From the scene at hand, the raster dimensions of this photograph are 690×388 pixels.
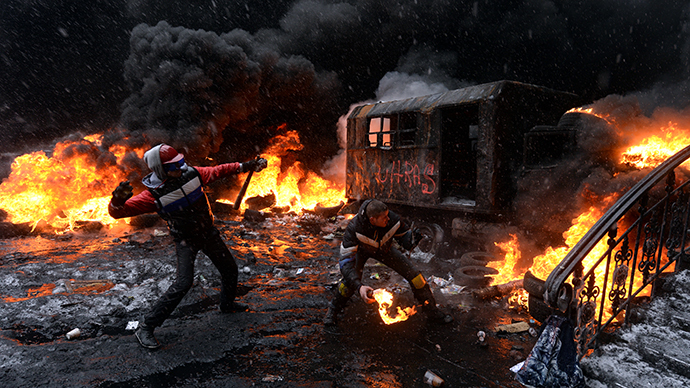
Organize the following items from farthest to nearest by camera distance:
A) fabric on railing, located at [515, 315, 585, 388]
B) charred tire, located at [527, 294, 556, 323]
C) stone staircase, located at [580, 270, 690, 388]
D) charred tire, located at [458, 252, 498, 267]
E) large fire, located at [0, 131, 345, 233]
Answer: large fire, located at [0, 131, 345, 233]
charred tire, located at [458, 252, 498, 267]
charred tire, located at [527, 294, 556, 323]
fabric on railing, located at [515, 315, 585, 388]
stone staircase, located at [580, 270, 690, 388]

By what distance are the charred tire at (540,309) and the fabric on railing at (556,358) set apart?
0.06m

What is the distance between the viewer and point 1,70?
13.9m

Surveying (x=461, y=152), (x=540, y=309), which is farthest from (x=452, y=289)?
(x=461, y=152)

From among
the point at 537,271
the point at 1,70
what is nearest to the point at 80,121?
the point at 1,70

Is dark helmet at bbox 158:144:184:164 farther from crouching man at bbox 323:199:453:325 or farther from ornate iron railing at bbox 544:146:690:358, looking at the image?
ornate iron railing at bbox 544:146:690:358

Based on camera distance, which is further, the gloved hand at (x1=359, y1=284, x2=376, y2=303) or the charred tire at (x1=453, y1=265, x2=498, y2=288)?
the charred tire at (x1=453, y1=265, x2=498, y2=288)

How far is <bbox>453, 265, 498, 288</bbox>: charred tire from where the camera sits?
5449mm

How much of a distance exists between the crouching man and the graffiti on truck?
3840 mm

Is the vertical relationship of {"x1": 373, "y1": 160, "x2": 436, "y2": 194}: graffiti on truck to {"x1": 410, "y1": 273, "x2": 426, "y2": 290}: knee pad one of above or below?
above

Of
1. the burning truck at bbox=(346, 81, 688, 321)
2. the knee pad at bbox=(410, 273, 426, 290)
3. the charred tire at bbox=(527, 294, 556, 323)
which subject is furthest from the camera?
the burning truck at bbox=(346, 81, 688, 321)

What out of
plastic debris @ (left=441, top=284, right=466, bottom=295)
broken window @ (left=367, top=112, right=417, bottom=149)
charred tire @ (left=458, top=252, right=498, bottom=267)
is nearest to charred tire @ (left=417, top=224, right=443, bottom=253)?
charred tire @ (left=458, top=252, right=498, bottom=267)

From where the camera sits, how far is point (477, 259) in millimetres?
6574

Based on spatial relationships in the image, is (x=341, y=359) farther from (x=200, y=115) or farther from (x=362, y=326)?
(x=200, y=115)

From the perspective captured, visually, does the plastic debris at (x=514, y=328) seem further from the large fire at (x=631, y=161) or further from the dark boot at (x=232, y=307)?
the dark boot at (x=232, y=307)
